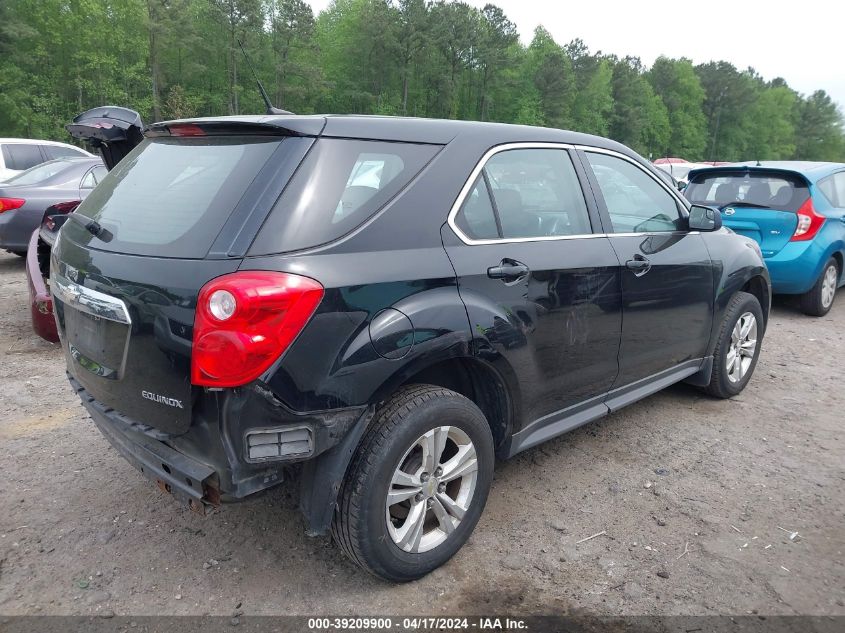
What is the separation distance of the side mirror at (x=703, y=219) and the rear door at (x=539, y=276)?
910 mm

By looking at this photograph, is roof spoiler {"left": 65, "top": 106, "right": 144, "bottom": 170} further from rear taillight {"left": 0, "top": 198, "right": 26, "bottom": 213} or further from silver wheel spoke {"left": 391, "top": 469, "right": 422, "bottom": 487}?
rear taillight {"left": 0, "top": 198, "right": 26, "bottom": 213}

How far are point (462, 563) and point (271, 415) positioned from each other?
3.80ft

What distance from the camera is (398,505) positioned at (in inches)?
102

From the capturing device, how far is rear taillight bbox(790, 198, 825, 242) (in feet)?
22.1

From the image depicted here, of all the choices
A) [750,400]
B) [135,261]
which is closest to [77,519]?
[135,261]

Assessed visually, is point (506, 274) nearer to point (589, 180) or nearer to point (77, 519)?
point (589, 180)

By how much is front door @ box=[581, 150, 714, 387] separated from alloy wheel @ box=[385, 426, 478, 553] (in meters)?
1.23

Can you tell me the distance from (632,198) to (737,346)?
1.60 m

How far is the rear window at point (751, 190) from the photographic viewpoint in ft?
22.6

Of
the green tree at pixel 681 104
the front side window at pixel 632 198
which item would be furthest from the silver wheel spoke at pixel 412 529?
the green tree at pixel 681 104

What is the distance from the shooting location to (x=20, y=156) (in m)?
11.0

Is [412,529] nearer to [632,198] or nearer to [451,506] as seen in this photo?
[451,506]

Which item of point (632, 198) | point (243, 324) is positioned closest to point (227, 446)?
point (243, 324)

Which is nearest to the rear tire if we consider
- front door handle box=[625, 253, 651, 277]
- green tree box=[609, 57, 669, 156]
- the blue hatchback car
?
the blue hatchback car
